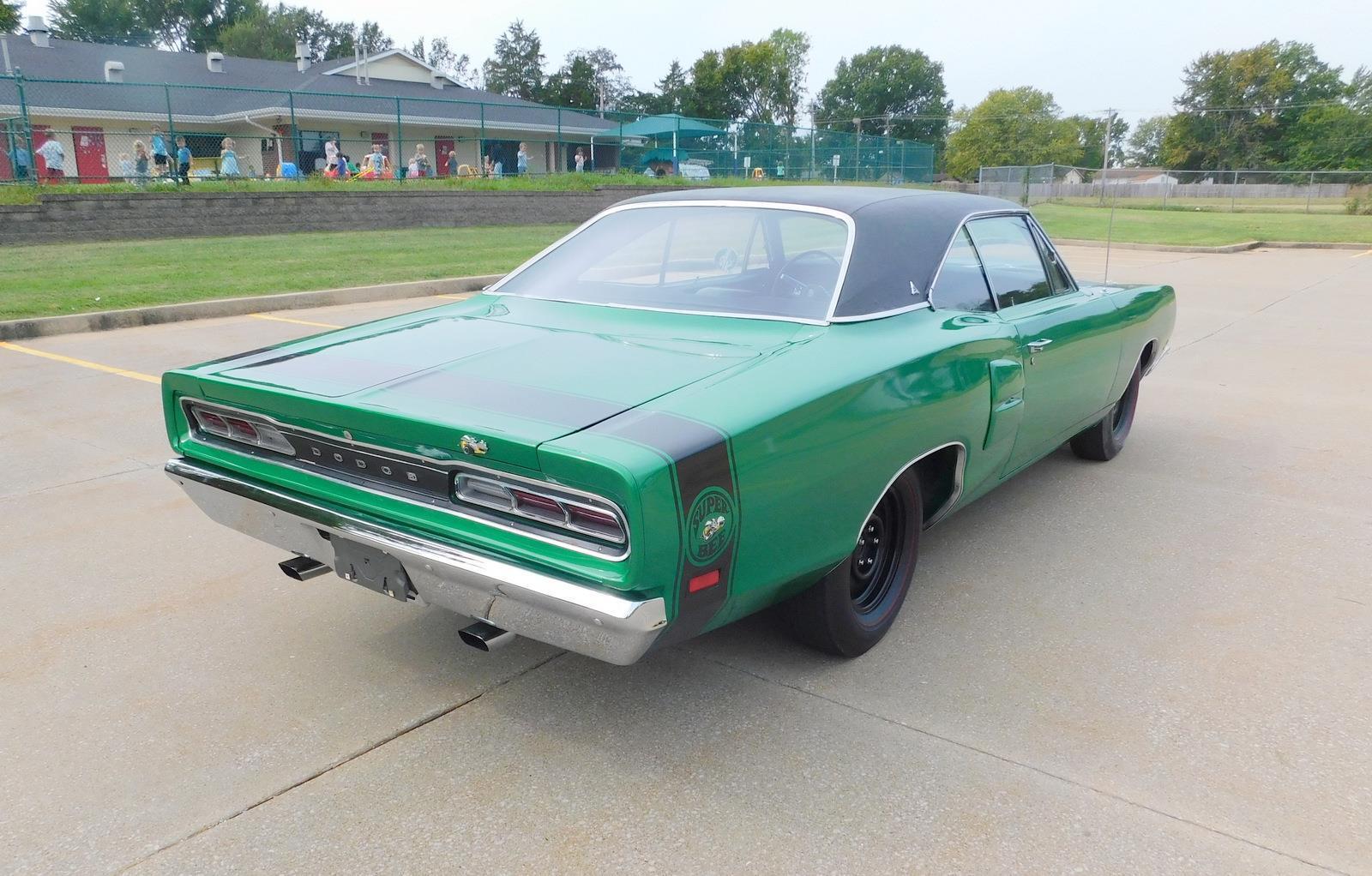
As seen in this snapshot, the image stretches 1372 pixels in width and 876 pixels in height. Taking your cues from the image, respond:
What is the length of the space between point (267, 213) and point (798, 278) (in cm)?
1651

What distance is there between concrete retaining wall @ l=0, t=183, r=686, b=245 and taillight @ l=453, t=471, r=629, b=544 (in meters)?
15.5

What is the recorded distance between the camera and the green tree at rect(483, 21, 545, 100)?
87.8 metres

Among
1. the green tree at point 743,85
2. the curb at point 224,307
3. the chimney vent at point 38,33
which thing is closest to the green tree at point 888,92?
the green tree at point 743,85

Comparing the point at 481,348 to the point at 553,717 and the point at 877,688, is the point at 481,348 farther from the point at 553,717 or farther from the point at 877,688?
the point at 877,688

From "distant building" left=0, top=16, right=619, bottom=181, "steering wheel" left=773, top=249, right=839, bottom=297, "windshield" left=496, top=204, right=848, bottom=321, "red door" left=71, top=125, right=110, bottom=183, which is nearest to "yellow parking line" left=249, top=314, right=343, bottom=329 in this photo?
"windshield" left=496, top=204, right=848, bottom=321

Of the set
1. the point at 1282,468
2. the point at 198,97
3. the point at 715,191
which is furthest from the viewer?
the point at 198,97

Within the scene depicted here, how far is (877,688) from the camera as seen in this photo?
122 inches

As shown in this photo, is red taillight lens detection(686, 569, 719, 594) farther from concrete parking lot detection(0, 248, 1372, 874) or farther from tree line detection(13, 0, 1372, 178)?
tree line detection(13, 0, 1372, 178)

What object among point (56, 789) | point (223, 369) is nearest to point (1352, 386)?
point (223, 369)

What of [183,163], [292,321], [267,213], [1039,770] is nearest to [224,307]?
[292,321]

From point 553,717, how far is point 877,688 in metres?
0.98

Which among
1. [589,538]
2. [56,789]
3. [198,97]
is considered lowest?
[56,789]

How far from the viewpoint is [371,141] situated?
1030 inches

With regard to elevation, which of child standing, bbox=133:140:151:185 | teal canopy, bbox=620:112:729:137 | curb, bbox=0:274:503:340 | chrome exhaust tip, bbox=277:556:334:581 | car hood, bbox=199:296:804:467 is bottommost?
curb, bbox=0:274:503:340
